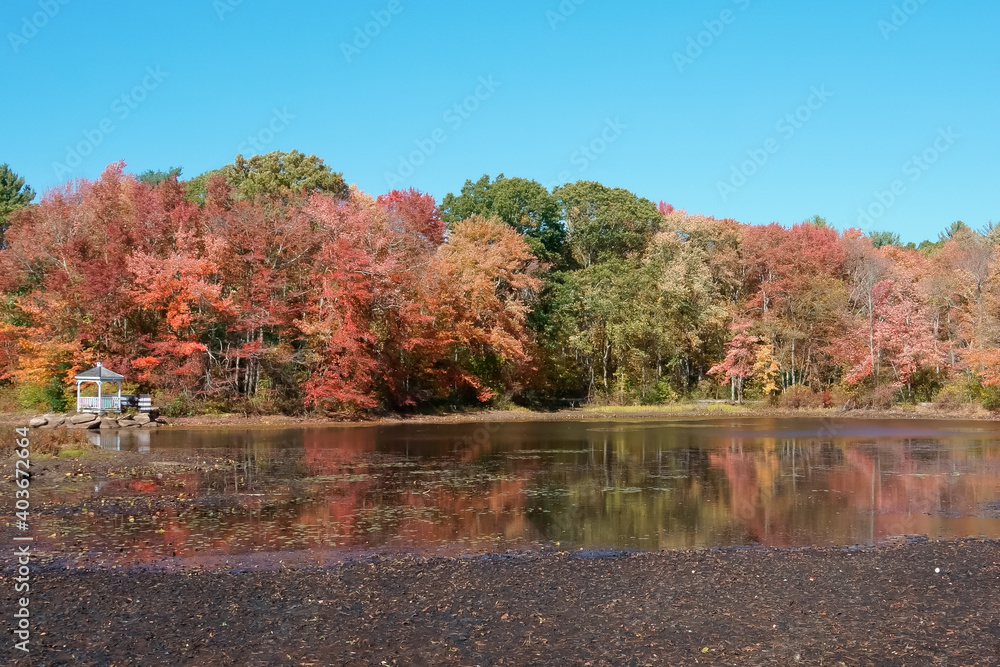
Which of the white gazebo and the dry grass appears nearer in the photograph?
the dry grass

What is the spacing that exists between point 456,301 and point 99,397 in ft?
64.3

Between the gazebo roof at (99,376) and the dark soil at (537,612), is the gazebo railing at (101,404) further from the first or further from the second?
the dark soil at (537,612)

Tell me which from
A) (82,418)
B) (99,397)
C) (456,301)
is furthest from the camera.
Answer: (456,301)

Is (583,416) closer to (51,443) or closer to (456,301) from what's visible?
(456,301)

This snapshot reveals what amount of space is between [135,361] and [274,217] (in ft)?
36.4

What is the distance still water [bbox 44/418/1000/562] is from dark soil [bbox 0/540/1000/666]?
1.82 m

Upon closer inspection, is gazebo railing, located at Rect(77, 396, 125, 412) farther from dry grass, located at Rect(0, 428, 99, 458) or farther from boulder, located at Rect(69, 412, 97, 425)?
dry grass, located at Rect(0, 428, 99, 458)

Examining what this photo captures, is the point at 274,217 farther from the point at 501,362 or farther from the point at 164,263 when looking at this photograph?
the point at 501,362

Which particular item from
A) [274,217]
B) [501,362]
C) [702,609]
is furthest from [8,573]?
[501,362]

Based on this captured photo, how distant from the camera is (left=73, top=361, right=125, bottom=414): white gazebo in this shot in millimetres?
34844

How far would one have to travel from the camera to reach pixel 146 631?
739cm

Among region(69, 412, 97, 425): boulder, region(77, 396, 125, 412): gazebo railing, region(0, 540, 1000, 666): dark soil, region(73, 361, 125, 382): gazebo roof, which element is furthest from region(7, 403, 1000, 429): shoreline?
region(0, 540, 1000, 666): dark soil

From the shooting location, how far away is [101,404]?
35594 mm

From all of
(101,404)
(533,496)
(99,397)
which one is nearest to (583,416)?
(101,404)
